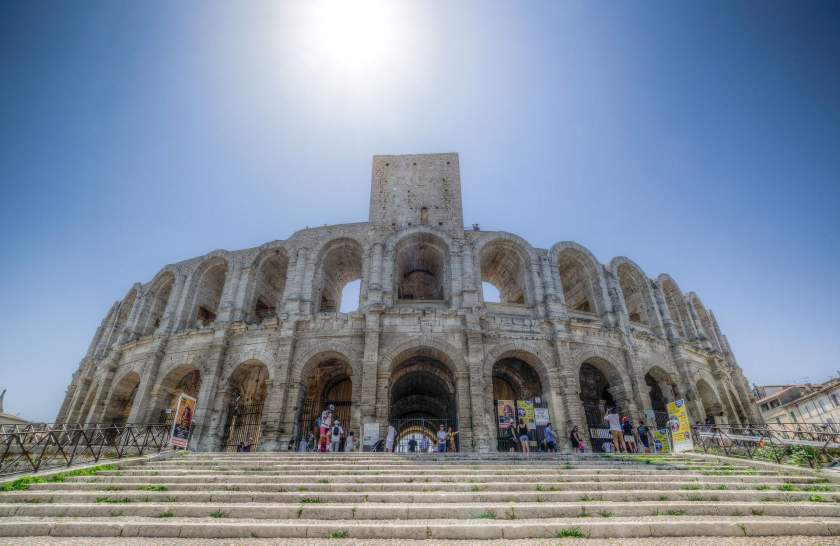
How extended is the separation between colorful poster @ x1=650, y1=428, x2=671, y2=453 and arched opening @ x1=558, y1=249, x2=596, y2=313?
18.8 ft

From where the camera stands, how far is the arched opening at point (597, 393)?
16.8m

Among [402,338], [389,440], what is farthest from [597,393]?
[389,440]

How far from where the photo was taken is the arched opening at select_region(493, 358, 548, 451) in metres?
15.3

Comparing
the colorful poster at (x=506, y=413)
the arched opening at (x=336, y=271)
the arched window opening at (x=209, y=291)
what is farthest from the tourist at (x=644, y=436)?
the arched window opening at (x=209, y=291)

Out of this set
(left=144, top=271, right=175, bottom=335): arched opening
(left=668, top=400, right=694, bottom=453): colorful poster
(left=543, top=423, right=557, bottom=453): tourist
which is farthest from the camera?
(left=144, top=271, right=175, bottom=335): arched opening

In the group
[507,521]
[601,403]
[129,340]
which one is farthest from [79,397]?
[601,403]

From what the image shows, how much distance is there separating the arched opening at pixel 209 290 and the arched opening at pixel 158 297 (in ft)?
5.97

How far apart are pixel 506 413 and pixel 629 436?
467 cm

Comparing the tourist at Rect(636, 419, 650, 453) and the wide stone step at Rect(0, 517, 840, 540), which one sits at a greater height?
the tourist at Rect(636, 419, 650, 453)

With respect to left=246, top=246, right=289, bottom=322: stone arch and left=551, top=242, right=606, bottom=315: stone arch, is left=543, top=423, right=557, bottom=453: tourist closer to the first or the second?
left=551, top=242, right=606, bottom=315: stone arch

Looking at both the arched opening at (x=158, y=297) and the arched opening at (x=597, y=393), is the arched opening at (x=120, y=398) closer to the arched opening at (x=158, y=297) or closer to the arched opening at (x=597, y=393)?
the arched opening at (x=158, y=297)

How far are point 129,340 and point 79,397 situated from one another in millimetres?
4808

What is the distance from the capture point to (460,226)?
20281 mm

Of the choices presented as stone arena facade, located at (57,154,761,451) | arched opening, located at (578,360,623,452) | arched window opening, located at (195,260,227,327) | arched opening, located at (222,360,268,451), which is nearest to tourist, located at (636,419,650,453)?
stone arena facade, located at (57,154,761,451)
